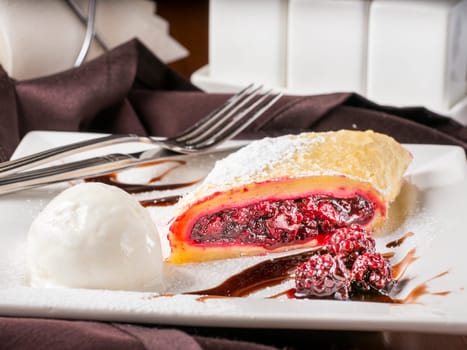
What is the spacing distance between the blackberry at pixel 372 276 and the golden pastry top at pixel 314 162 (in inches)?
8.1

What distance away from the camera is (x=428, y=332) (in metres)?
0.86

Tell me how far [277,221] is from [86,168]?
1.12 feet

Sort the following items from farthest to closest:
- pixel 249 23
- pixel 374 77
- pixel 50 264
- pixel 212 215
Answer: pixel 249 23 → pixel 374 77 → pixel 212 215 → pixel 50 264

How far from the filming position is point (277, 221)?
1.21 meters

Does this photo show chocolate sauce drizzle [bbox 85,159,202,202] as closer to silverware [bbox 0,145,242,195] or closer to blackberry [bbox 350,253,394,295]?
silverware [bbox 0,145,242,195]

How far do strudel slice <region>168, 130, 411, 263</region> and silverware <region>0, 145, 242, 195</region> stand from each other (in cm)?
21

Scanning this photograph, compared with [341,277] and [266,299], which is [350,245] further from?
[266,299]

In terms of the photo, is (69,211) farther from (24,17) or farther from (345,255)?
(24,17)

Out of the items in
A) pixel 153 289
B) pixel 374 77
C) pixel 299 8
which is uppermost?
pixel 299 8

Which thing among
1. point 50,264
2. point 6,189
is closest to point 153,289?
point 50,264

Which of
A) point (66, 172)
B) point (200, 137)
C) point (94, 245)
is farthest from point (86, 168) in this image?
point (94, 245)

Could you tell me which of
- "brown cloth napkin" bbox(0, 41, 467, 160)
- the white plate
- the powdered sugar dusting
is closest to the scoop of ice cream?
the white plate

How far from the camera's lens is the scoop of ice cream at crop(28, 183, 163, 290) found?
103 cm

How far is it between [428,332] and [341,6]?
1059 mm
